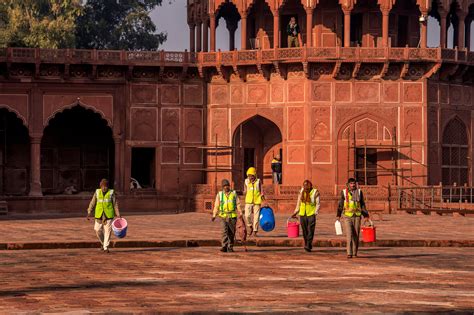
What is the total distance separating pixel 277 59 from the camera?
42094 millimetres

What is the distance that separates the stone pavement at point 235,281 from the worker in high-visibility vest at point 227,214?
434mm

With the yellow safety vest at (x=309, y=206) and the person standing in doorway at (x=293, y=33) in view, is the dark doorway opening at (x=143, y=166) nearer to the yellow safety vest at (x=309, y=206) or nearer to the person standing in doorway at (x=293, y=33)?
the person standing in doorway at (x=293, y=33)

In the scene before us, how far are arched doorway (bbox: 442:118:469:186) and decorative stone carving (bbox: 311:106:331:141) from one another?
4.97 meters

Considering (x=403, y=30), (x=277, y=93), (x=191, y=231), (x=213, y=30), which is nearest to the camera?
(x=191, y=231)

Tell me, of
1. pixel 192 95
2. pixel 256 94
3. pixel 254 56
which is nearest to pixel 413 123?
pixel 256 94

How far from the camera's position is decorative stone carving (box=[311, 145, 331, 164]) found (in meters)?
42.2

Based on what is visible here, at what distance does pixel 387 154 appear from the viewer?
42656 mm

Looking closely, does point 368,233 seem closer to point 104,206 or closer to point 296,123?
point 104,206

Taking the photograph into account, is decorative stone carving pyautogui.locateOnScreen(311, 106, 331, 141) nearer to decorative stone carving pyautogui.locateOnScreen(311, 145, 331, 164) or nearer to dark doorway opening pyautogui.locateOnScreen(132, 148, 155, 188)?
decorative stone carving pyautogui.locateOnScreen(311, 145, 331, 164)

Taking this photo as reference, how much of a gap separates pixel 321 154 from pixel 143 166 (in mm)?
8060

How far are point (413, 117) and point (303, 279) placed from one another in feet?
85.0

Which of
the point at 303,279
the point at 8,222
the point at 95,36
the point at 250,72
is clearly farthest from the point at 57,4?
the point at 303,279

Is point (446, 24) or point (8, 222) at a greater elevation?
point (446, 24)

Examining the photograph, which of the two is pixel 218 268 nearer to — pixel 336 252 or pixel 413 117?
pixel 336 252
